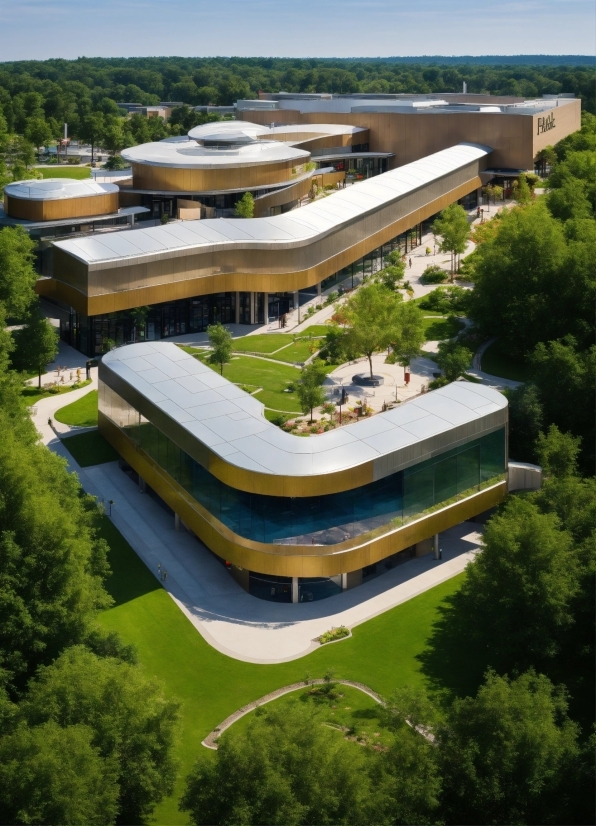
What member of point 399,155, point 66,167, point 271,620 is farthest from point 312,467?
point 66,167

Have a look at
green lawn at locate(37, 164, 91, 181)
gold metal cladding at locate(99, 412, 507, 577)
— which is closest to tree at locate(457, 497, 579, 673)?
gold metal cladding at locate(99, 412, 507, 577)

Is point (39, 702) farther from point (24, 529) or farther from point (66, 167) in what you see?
point (66, 167)

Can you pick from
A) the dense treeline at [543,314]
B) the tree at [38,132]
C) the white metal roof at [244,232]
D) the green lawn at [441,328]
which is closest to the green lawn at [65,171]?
the tree at [38,132]

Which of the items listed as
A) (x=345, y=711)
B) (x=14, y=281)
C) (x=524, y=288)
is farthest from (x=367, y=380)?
(x=345, y=711)

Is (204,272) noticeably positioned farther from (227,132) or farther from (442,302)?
(227,132)

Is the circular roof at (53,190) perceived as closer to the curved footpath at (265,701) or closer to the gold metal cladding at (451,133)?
the gold metal cladding at (451,133)

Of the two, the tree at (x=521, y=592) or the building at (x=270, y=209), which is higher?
the building at (x=270, y=209)
